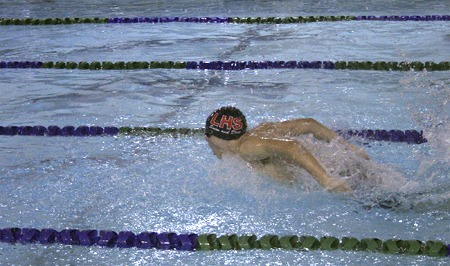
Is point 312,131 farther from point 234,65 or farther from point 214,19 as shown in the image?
point 214,19

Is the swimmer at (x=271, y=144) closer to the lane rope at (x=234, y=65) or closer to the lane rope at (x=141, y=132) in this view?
the lane rope at (x=141, y=132)

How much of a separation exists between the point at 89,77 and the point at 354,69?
6.32 ft

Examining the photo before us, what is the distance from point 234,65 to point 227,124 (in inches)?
104

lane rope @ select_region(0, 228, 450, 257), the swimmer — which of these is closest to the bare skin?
the swimmer

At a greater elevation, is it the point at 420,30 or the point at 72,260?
the point at 420,30

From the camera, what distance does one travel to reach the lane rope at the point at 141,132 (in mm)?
4289

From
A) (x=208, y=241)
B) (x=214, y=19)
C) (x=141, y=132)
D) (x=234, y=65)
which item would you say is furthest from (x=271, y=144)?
(x=214, y=19)

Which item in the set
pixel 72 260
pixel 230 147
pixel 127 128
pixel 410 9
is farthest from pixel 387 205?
A: pixel 410 9

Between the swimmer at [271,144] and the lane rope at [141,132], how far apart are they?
0.77 m

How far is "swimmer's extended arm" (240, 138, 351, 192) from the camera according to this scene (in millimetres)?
3186

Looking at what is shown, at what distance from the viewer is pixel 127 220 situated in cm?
329

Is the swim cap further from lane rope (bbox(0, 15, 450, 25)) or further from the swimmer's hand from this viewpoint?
lane rope (bbox(0, 15, 450, 25))

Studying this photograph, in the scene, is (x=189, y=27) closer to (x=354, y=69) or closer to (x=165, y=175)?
(x=354, y=69)

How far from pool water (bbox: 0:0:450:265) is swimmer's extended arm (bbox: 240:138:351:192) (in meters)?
0.12
